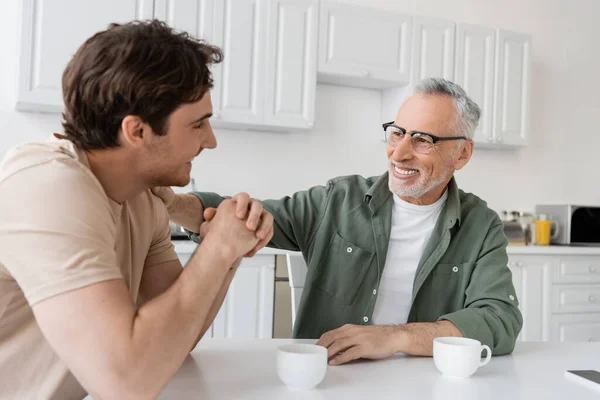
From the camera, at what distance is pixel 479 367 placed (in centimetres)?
125

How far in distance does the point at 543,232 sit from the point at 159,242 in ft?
11.5

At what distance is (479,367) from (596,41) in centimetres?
447

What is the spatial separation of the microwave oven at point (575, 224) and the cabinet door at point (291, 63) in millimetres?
1946

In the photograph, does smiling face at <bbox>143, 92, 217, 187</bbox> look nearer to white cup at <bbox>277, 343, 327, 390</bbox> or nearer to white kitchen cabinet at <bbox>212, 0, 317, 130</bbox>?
white cup at <bbox>277, 343, 327, 390</bbox>

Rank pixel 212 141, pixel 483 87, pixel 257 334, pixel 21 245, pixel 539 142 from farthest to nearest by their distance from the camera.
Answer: pixel 539 142 < pixel 483 87 < pixel 257 334 < pixel 212 141 < pixel 21 245

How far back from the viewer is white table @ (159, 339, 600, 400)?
1016mm

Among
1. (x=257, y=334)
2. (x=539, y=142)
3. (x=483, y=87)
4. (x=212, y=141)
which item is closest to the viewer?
(x=212, y=141)

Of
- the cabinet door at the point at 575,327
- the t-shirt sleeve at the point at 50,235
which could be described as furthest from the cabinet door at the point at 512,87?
the t-shirt sleeve at the point at 50,235

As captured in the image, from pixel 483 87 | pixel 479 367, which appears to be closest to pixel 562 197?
pixel 483 87

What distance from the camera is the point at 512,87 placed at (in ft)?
13.7

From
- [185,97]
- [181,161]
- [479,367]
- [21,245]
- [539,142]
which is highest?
[539,142]

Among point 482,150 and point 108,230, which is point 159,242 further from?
point 482,150

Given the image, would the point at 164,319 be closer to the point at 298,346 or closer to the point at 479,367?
the point at 298,346

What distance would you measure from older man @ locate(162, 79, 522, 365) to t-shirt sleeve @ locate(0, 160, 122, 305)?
57 centimetres
